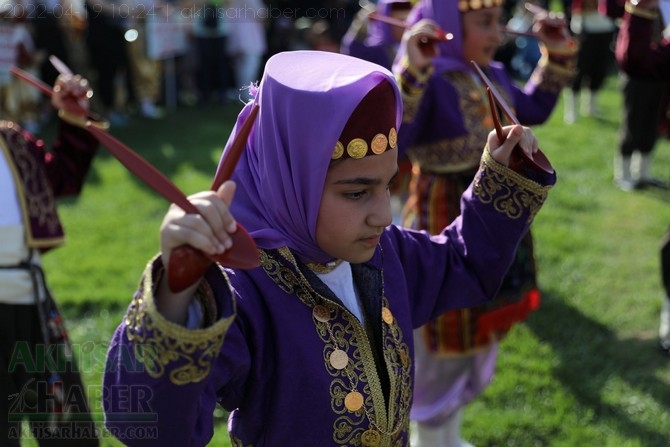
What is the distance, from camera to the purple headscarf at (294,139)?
174 centimetres

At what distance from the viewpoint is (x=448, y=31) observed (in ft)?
11.5

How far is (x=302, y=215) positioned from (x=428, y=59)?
1.54 meters

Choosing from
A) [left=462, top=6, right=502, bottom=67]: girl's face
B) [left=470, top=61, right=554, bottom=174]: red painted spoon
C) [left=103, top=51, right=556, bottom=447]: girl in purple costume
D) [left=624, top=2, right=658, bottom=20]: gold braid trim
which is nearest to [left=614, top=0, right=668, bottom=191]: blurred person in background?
[left=624, top=2, right=658, bottom=20]: gold braid trim

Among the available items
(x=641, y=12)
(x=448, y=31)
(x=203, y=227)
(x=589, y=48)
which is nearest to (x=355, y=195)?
(x=203, y=227)

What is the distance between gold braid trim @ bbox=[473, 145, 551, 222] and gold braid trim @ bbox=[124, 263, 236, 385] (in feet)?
2.81

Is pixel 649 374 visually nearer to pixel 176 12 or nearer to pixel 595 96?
pixel 595 96

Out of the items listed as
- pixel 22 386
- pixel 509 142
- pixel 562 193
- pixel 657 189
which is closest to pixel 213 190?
pixel 509 142

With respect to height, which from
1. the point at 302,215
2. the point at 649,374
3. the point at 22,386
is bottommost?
the point at 649,374

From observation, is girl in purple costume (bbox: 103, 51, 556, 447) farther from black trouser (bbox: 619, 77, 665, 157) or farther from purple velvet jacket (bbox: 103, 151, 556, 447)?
black trouser (bbox: 619, 77, 665, 157)

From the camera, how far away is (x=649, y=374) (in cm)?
425

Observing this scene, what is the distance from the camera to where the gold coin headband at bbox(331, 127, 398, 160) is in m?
1.80

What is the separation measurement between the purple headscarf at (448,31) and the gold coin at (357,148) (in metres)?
1.74

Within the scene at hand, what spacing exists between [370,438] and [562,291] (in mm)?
3471

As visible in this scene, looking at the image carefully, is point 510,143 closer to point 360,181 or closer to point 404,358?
point 360,181
